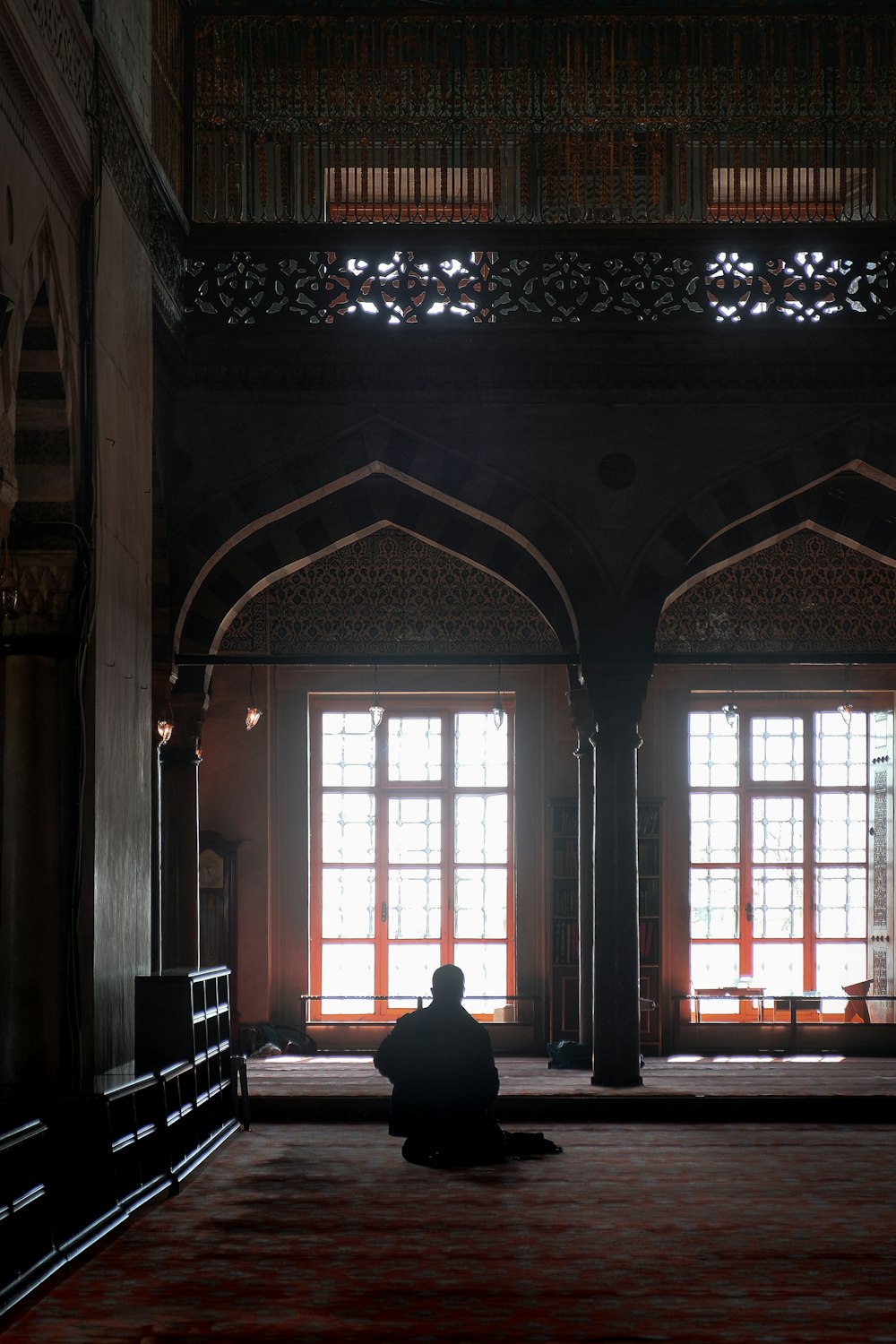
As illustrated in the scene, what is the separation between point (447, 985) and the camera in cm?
754

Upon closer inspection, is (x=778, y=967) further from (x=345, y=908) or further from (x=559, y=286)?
(x=559, y=286)

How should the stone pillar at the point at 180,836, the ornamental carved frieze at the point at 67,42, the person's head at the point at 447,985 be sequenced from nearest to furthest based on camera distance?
the ornamental carved frieze at the point at 67,42
the person's head at the point at 447,985
the stone pillar at the point at 180,836

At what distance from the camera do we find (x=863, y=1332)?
13.8 feet

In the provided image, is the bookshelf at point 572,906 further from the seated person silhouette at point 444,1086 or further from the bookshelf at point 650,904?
the seated person silhouette at point 444,1086

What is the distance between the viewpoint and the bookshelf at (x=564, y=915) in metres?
12.9

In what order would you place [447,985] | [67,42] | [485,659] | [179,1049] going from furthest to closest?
[485,659], [447,985], [179,1049], [67,42]

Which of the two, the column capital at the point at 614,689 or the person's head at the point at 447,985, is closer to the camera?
the person's head at the point at 447,985

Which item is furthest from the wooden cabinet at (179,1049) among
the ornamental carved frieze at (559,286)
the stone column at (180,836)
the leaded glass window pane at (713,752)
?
the leaded glass window pane at (713,752)

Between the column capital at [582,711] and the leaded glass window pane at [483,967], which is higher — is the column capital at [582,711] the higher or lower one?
the higher one

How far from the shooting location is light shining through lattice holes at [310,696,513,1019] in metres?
13.3

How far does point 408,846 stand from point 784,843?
115 inches

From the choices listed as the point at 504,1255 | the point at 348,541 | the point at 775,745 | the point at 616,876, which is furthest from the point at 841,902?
the point at 504,1255

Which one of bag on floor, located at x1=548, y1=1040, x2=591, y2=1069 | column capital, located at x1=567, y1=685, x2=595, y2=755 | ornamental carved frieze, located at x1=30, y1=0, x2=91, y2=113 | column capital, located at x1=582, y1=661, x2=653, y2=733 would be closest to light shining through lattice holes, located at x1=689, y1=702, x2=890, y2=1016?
bag on floor, located at x1=548, y1=1040, x2=591, y2=1069

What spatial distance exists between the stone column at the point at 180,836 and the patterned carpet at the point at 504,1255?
8.62 ft
